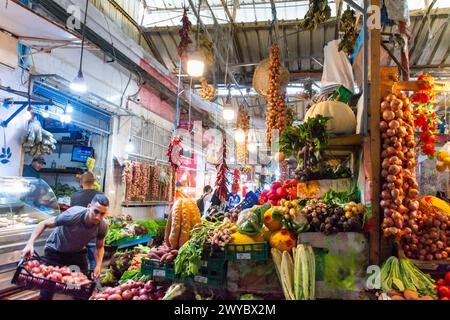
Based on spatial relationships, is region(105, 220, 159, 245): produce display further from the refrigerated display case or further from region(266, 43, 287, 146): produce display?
region(266, 43, 287, 146): produce display

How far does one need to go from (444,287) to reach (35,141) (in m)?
6.44

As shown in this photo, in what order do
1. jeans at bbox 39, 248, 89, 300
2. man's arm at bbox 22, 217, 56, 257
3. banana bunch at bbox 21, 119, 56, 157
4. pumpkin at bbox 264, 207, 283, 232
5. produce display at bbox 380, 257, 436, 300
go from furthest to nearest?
banana bunch at bbox 21, 119, 56, 157, jeans at bbox 39, 248, 89, 300, man's arm at bbox 22, 217, 56, 257, pumpkin at bbox 264, 207, 283, 232, produce display at bbox 380, 257, 436, 300

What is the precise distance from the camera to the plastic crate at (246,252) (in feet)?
8.34

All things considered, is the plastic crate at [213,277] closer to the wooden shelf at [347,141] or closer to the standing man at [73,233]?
the wooden shelf at [347,141]

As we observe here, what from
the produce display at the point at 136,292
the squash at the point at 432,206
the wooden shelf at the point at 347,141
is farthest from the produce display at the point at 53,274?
the squash at the point at 432,206

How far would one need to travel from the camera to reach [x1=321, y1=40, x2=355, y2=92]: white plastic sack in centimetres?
363

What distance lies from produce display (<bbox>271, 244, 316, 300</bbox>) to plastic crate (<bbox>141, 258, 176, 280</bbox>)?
35.7 inches

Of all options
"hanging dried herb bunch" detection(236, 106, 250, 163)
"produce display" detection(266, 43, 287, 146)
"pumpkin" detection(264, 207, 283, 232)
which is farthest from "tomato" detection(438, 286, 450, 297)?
"hanging dried herb bunch" detection(236, 106, 250, 163)

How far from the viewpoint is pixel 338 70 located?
3.69m

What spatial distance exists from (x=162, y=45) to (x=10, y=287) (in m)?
7.62

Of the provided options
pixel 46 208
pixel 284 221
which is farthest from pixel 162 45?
pixel 284 221

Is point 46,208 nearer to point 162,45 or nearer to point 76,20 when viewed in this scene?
point 76,20

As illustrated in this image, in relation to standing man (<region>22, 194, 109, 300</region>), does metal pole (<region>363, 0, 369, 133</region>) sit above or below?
above

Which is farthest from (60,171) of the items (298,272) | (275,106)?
(298,272)
